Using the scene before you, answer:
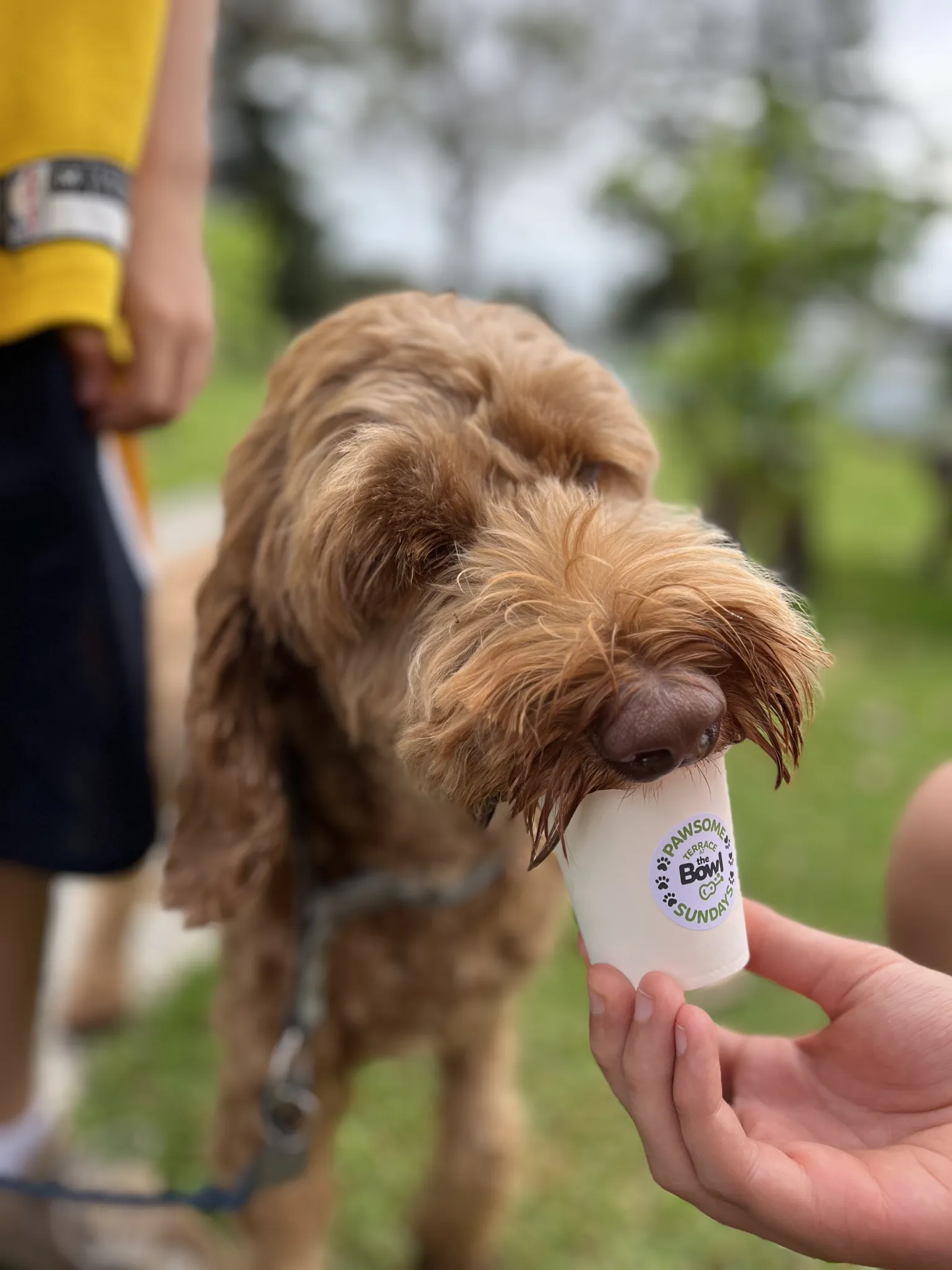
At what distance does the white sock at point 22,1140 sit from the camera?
178 centimetres

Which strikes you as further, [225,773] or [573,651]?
[225,773]

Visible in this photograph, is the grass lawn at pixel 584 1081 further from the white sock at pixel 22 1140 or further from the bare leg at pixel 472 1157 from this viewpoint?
the white sock at pixel 22 1140

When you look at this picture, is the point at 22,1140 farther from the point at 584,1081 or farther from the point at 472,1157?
the point at 584,1081

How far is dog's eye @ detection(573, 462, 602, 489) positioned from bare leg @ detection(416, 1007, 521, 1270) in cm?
108

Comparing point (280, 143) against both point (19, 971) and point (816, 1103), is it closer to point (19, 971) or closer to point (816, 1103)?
point (19, 971)

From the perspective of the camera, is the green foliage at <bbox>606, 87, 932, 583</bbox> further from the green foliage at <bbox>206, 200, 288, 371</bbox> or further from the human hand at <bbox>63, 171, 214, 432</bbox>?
the green foliage at <bbox>206, 200, 288, 371</bbox>

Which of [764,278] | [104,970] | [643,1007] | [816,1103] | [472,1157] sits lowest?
[104,970]

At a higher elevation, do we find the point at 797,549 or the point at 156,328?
the point at 156,328

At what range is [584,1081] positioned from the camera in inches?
97.3

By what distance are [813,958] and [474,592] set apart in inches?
22.2

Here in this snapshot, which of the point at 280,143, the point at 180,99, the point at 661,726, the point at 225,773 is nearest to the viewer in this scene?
the point at 661,726

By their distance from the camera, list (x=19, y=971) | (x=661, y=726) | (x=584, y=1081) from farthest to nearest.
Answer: (x=584, y=1081), (x=19, y=971), (x=661, y=726)

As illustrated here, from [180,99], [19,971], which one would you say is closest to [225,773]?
[19,971]

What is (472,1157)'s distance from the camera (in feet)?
Answer: 6.42
